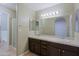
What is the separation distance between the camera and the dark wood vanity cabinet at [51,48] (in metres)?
1.83

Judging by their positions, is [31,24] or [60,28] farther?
[31,24]

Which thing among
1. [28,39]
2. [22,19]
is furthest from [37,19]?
[28,39]

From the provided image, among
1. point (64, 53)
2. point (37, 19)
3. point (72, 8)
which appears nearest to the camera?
point (64, 53)

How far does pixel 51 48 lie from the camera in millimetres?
2234

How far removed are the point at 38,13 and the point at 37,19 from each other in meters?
0.24

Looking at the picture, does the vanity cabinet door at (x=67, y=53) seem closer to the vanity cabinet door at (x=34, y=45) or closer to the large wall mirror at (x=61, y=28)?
the large wall mirror at (x=61, y=28)

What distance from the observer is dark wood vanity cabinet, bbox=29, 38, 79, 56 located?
183cm

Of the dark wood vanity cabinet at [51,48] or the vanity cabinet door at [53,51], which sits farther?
the vanity cabinet door at [53,51]

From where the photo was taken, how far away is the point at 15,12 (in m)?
2.22

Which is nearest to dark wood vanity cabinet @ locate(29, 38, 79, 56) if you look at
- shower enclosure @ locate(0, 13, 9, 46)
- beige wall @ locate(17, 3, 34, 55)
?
beige wall @ locate(17, 3, 34, 55)

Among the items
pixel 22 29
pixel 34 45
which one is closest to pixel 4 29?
pixel 22 29

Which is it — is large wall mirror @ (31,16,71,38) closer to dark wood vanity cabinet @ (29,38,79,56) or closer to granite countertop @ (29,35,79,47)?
granite countertop @ (29,35,79,47)

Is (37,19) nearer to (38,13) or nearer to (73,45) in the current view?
(38,13)

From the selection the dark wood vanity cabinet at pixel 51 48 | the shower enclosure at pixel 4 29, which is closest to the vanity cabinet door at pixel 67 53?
the dark wood vanity cabinet at pixel 51 48
